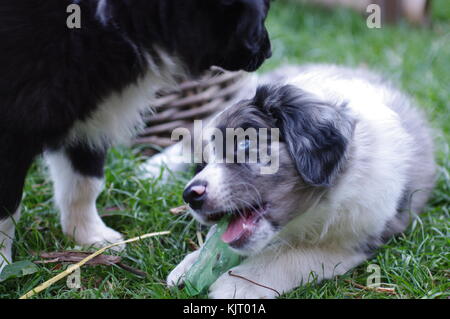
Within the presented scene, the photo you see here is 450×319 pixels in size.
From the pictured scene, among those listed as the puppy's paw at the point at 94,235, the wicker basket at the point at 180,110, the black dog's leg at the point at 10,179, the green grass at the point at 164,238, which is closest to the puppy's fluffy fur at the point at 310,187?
the green grass at the point at 164,238

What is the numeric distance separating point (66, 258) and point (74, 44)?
43.1 inches

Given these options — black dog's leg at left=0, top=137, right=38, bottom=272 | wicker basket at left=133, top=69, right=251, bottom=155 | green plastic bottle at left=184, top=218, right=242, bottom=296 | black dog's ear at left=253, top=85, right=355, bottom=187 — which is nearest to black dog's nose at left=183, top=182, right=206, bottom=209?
green plastic bottle at left=184, top=218, right=242, bottom=296

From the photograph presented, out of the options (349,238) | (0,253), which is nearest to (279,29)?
(349,238)

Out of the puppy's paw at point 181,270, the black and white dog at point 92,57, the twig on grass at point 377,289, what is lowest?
the twig on grass at point 377,289

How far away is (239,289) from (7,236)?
1189 millimetres

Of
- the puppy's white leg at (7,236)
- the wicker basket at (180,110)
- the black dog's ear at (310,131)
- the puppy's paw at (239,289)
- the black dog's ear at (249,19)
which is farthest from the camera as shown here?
the wicker basket at (180,110)

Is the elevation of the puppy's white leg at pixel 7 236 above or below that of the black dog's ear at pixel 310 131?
below

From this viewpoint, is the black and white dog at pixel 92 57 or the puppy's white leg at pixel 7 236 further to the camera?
the puppy's white leg at pixel 7 236

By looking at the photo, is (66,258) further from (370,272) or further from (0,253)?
(370,272)

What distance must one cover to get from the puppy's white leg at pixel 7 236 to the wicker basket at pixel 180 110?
1.71 m

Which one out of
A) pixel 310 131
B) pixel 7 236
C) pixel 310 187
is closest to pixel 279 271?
pixel 310 187

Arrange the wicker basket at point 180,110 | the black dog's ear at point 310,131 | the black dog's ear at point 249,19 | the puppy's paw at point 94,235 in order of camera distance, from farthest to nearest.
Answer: the wicker basket at point 180,110 → the puppy's paw at point 94,235 → the black dog's ear at point 310,131 → the black dog's ear at point 249,19

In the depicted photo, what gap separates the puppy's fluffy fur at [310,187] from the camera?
2.73 m

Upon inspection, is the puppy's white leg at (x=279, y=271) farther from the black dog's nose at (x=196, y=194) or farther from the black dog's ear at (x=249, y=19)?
the black dog's ear at (x=249, y=19)
